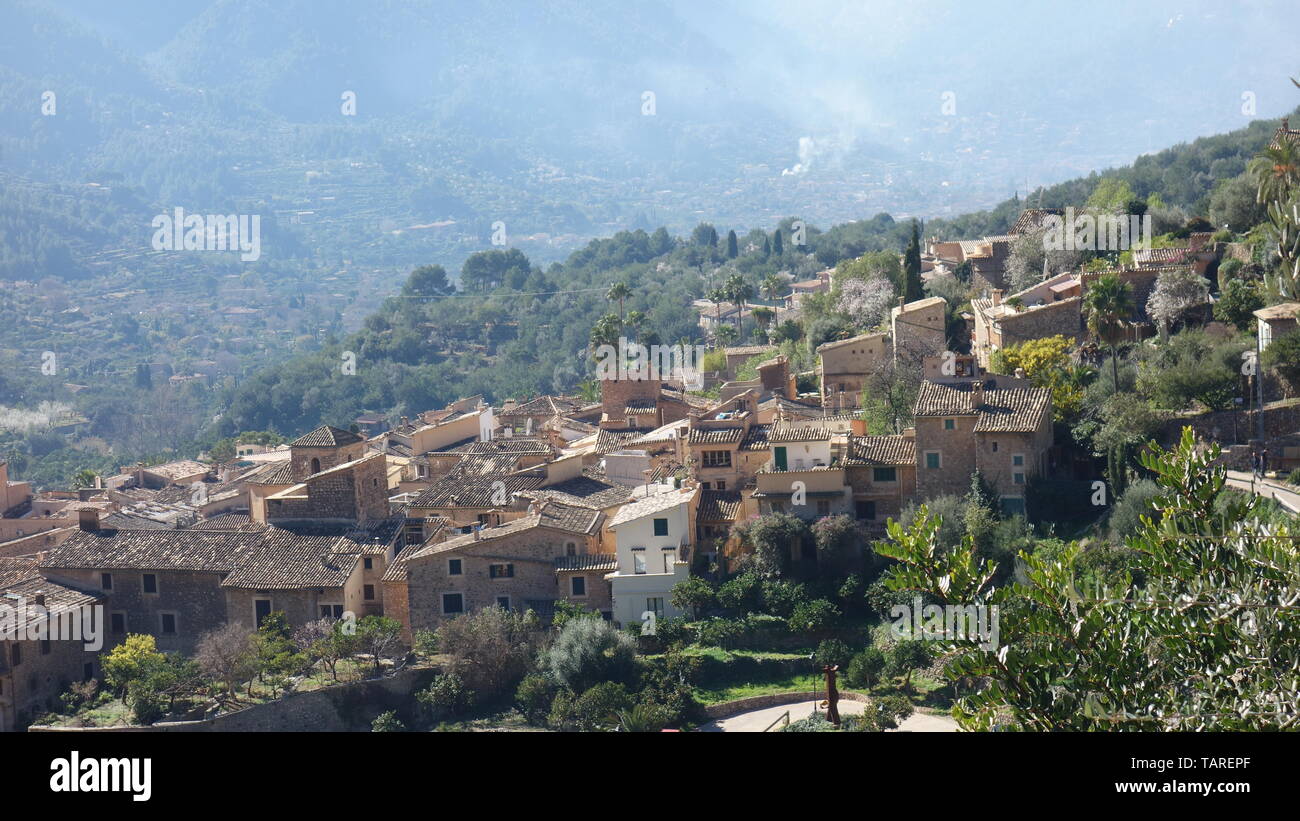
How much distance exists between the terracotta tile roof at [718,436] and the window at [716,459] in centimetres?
26

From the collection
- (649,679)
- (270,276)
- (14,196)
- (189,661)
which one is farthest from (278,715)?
(14,196)

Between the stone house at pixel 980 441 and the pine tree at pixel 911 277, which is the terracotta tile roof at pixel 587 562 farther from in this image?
the pine tree at pixel 911 277

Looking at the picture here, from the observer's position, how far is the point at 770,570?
29625mm

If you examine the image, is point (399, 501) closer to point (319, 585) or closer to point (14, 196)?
point (319, 585)

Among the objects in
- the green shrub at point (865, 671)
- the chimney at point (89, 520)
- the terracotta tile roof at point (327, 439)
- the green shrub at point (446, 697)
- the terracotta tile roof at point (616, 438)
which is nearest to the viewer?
the green shrub at point (865, 671)

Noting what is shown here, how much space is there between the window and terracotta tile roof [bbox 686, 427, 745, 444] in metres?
0.26

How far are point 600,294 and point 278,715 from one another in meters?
87.6

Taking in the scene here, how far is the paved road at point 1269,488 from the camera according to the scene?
85.1 ft

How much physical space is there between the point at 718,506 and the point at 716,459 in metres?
1.26

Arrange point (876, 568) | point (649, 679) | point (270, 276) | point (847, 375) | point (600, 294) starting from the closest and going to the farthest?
point (649, 679), point (876, 568), point (847, 375), point (600, 294), point (270, 276)

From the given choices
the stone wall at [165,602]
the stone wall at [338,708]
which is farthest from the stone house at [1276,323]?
the stone wall at [165,602]

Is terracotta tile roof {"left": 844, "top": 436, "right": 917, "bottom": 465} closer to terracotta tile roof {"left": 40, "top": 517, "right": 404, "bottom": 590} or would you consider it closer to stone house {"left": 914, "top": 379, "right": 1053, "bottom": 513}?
stone house {"left": 914, "top": 379, "right": 1053, "bottom": 513}

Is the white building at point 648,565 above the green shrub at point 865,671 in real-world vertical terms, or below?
above

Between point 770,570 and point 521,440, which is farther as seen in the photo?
point 521,440
